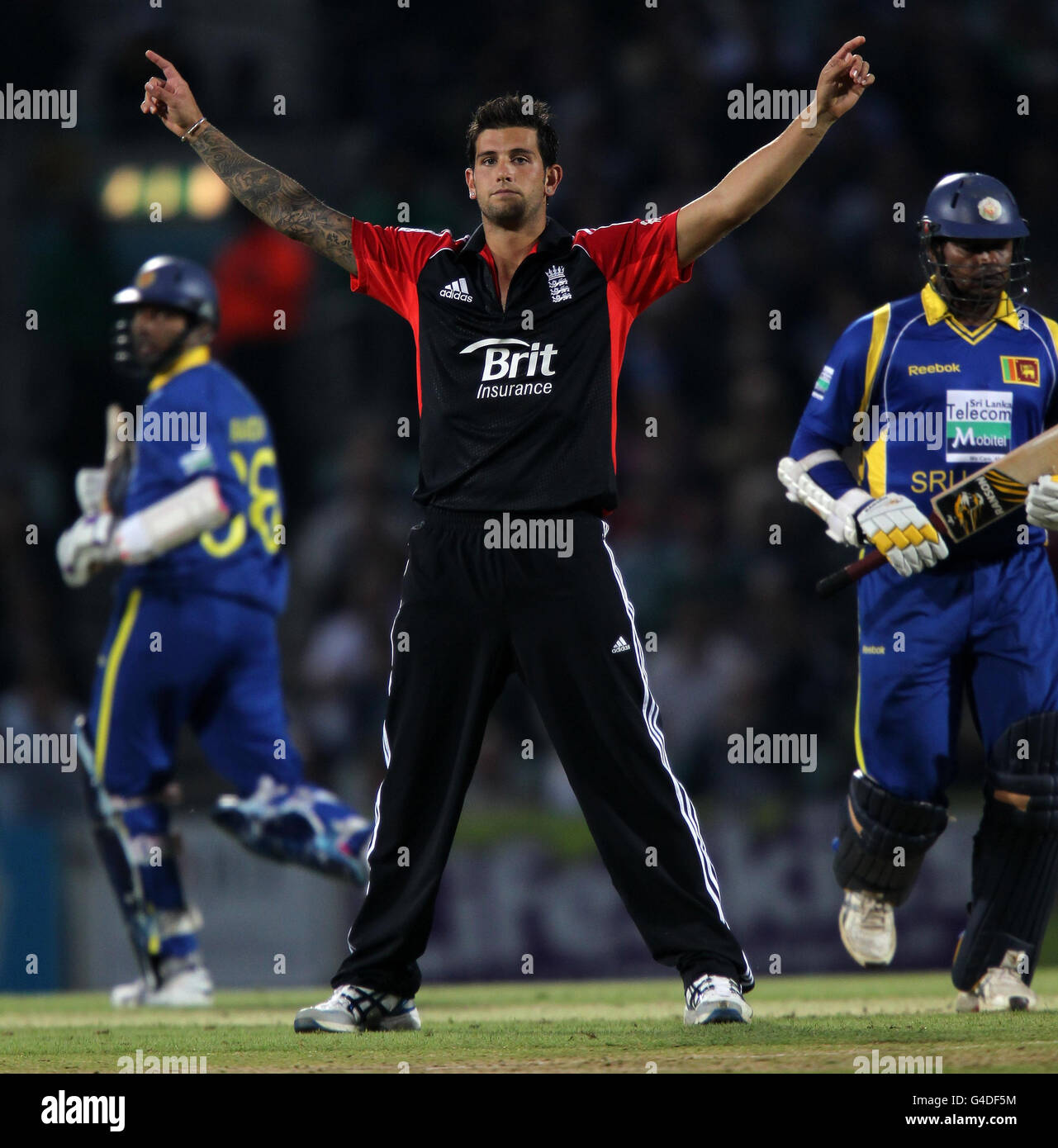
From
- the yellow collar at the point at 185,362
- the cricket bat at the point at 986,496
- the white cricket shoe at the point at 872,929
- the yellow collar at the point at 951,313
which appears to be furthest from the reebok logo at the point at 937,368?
the yellow collar at the point at 185,362

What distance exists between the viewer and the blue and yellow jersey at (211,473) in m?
7.75

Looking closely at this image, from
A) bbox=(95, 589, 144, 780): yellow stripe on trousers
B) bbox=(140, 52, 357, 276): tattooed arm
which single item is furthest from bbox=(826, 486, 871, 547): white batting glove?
bbox=(95, 589, 144, 780): yellow stripe on trousers

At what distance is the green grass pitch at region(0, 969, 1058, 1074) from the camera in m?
4.29

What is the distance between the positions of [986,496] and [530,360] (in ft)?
5.57

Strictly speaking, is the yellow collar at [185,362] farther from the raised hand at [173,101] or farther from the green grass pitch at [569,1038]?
the green grass pitch at [569,1038]

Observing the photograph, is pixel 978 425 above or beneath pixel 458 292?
beneath

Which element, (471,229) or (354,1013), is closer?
(354,1013)

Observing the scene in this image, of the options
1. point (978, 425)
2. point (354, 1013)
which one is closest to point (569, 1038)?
point (354, 1013)

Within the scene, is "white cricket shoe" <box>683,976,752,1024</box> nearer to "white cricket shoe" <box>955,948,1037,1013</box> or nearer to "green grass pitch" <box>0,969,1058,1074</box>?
"green grass pitch" <box>0,969,1058,1074</box>

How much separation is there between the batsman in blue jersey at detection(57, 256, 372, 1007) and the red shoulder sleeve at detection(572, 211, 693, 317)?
303cm

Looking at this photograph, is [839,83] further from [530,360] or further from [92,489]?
[92,489]

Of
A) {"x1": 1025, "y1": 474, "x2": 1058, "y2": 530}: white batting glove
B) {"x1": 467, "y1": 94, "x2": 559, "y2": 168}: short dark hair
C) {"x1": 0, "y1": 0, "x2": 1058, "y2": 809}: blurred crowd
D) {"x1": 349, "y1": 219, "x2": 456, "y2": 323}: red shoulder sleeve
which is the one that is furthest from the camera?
{"x1": 0, "y1": 0, "x2": 1058, "y2": 809}: blurred crowd

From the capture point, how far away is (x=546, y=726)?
500 cm
